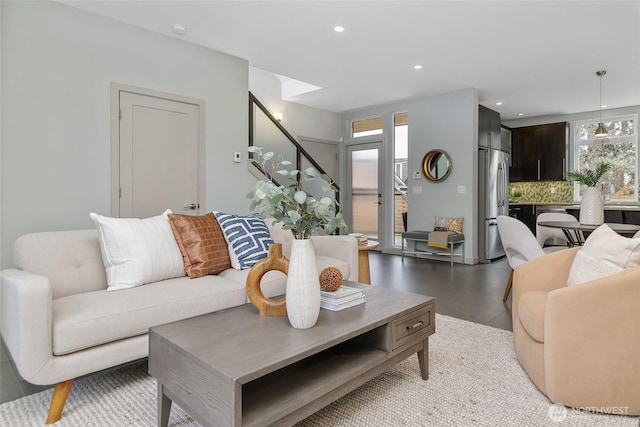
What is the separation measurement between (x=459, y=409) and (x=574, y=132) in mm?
7424

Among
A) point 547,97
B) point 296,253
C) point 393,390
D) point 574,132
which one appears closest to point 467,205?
→ point 547,97

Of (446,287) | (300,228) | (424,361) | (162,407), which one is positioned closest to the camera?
(162,407)

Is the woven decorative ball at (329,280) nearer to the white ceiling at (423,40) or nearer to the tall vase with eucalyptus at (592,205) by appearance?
the white ceiling at (423,40)

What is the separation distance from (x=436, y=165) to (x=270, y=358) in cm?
538

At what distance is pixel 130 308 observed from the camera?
191cm

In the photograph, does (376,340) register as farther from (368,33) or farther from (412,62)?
(412,62)

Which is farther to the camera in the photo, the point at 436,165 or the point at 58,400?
the point at 436,165

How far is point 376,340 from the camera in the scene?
1.79 metres

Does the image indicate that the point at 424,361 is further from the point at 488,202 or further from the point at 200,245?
the point at 488,202

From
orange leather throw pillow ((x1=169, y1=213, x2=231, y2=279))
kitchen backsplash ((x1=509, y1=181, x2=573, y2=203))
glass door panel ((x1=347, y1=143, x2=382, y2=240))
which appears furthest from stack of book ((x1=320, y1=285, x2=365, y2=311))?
kitchen backsplash ((x1=509, y1=181, x2=573, y2=203))

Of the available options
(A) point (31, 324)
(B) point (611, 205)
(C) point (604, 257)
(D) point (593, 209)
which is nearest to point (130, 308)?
(A) point (31, 324)

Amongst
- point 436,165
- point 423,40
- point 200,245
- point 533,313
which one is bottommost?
point 533,313

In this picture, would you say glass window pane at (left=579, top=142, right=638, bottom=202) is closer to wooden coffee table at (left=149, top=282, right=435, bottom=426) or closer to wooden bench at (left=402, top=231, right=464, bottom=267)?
wooden bench at (left=402, top=231, right=464, bottom=267)

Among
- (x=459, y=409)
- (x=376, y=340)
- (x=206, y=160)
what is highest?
(x=206, y=160)
